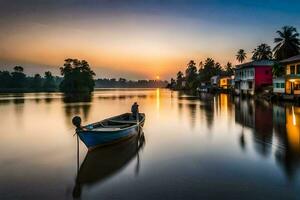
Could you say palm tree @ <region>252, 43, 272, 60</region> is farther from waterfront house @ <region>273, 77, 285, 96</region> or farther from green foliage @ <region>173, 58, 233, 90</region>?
waterfront house @ <region>273, 77, 285, 96</region>

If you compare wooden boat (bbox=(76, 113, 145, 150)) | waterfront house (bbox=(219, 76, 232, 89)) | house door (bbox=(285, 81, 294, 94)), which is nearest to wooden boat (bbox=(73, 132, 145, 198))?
wooden boat (bbox=(76, 113, 145, 150))

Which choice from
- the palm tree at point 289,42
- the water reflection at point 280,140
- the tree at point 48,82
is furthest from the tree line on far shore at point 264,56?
the tree at point 48,82

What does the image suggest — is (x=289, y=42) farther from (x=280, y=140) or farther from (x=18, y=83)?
(x=18, y=83)

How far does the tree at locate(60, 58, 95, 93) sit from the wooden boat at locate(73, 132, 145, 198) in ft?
353

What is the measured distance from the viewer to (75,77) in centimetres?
11669

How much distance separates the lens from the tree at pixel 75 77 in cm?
11750

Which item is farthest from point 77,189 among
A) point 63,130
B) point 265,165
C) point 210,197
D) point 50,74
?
point 50,74

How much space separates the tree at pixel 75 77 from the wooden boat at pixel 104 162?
108m

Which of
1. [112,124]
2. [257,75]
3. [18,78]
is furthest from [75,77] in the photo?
[112,124]

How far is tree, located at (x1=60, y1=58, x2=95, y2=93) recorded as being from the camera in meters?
118

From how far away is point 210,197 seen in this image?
26.0 feet

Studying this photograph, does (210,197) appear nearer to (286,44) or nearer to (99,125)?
(99,125)

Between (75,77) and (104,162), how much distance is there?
362ft

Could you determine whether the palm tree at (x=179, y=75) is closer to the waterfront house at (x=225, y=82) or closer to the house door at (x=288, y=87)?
the waterfront house at (x=225, y=82)
